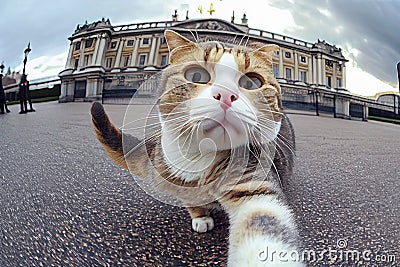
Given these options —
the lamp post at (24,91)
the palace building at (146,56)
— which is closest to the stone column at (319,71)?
the palace building at (146,56)

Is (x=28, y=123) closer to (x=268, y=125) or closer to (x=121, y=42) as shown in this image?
(x=121, y=42)

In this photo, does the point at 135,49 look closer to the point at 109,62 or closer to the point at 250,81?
the point at 109,62

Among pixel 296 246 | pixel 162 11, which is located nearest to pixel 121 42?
pixel 162 11

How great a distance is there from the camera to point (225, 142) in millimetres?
496

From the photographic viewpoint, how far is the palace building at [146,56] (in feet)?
1.85

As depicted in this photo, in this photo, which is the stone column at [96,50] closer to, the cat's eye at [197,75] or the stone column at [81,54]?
the stone column at [81,54]

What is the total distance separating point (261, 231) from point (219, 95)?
219 millimetres

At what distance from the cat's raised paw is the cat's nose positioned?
9.1 inches

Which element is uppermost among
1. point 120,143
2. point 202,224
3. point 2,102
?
point 2,102

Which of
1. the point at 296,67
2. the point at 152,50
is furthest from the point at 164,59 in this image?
the point at 296,67

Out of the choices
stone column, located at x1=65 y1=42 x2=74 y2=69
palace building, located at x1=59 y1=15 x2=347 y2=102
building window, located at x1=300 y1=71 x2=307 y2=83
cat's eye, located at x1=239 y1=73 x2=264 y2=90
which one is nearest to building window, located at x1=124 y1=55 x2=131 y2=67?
palace building, located at x1=59 y1=15 x2=347 y2=102

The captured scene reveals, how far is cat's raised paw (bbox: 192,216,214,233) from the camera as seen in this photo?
0.58 metres

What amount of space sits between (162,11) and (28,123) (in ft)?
1.28

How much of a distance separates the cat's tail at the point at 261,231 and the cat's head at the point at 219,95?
97mm
